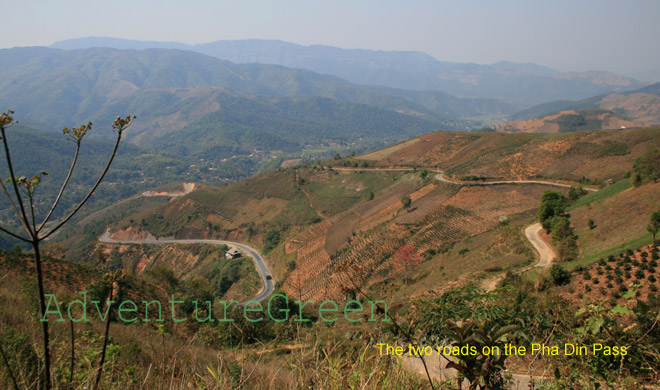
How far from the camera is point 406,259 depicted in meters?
27.6

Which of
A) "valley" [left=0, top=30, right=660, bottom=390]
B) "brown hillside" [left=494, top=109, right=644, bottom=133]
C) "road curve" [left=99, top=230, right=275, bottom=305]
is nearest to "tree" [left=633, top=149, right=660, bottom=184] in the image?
"valley" [left=0, top=30, right=660, bottom=390]

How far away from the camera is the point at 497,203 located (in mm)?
34438

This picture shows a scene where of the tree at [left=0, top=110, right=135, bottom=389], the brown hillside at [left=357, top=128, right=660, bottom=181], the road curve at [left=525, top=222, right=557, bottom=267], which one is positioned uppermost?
the tree at [left=0, top=110, right=135, bottom=389]

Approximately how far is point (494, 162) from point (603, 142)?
1200cm

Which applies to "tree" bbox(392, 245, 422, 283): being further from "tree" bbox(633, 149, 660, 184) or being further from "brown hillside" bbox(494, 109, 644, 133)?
"brown hillside" bbox(494, 109, 644, 133)

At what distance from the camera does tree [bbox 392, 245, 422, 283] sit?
27562 mm

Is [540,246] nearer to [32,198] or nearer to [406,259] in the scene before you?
[406,259]

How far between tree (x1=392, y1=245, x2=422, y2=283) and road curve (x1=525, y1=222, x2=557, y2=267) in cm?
822

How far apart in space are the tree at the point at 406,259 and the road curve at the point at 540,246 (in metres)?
8.22

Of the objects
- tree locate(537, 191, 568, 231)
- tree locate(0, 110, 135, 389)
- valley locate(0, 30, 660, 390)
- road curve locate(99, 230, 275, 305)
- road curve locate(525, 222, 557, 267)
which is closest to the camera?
tree locate(0, 110, 135, 389)

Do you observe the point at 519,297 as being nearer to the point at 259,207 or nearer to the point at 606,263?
the point at 606,263

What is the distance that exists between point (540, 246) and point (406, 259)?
935cm

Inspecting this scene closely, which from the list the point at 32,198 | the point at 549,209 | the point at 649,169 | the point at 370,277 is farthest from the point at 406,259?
the point at 32,198

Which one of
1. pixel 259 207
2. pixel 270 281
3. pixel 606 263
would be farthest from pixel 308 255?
pixel 606 263
